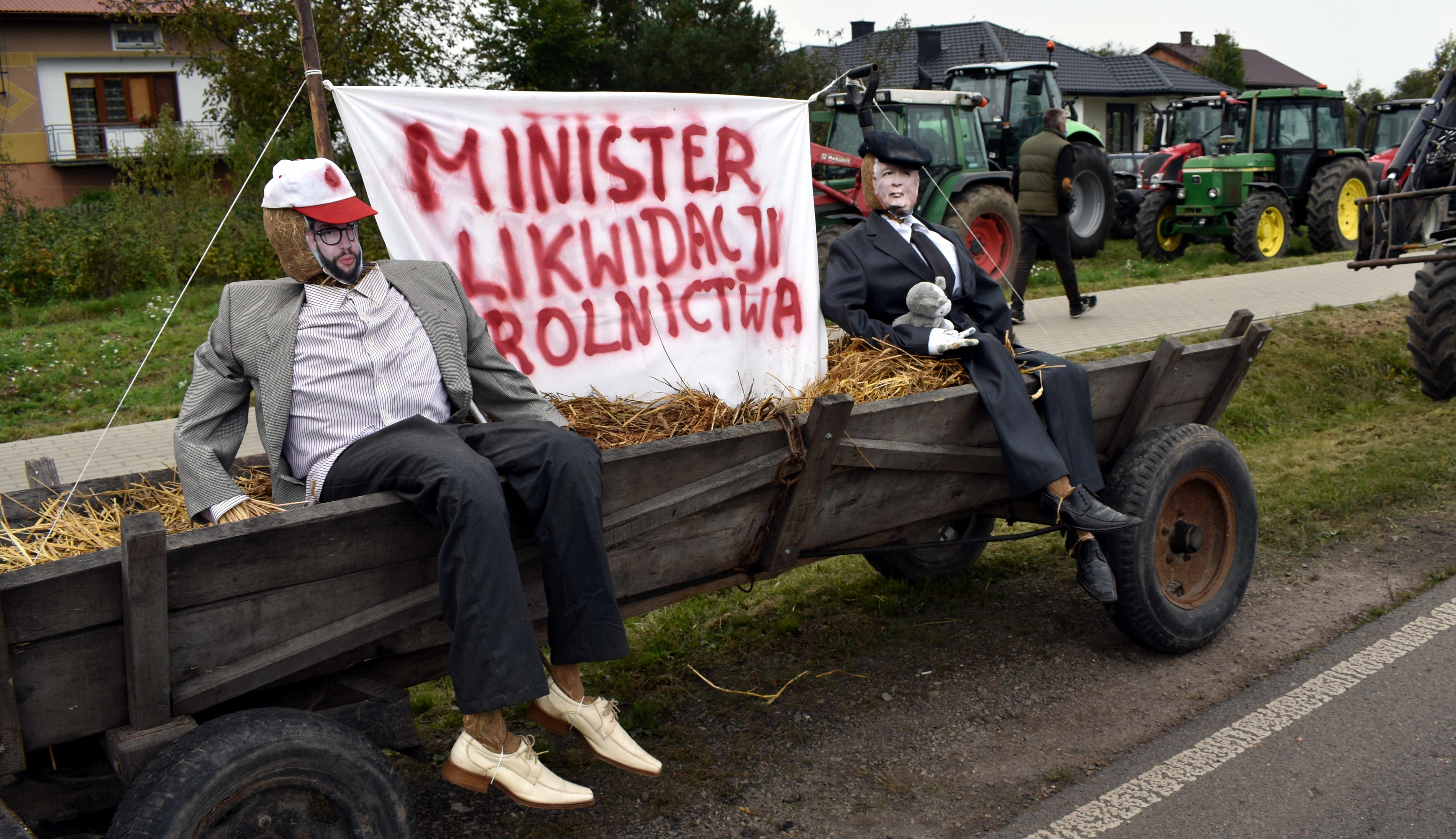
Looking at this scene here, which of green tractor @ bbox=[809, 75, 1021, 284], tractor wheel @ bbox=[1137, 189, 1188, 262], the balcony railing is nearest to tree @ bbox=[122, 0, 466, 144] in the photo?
green tractor @ bbox=[809, 75, 1021, 284]

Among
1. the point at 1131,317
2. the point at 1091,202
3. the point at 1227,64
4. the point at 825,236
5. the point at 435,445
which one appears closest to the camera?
the point at 435,445

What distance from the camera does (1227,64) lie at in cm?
5147

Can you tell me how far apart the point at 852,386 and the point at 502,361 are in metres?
1.17

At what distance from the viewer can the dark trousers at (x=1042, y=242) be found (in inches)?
432

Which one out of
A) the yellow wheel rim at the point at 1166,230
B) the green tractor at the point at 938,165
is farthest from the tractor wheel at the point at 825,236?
the yellow wheel rim at the point at 1166,230

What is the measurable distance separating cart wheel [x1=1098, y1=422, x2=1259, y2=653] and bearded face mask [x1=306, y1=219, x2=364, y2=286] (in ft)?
8.44

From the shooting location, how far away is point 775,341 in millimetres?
4195

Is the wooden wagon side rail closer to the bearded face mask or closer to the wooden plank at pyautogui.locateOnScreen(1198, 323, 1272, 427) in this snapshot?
the wooden plank at pyautogui.locateOnScreen(1198, 323, 1272, 427)

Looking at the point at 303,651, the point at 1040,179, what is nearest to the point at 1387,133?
the point at 1040,179

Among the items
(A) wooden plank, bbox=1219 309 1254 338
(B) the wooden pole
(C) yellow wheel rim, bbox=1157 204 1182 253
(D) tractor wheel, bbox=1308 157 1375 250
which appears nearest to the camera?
(B) the wooden pole

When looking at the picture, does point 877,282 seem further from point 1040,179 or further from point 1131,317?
point 1040,179

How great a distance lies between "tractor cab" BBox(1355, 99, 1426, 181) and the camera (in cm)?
1867

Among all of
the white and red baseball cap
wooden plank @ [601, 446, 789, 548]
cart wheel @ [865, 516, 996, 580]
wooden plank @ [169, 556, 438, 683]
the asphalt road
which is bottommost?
the asphalt road

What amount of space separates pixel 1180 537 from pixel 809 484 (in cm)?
169
